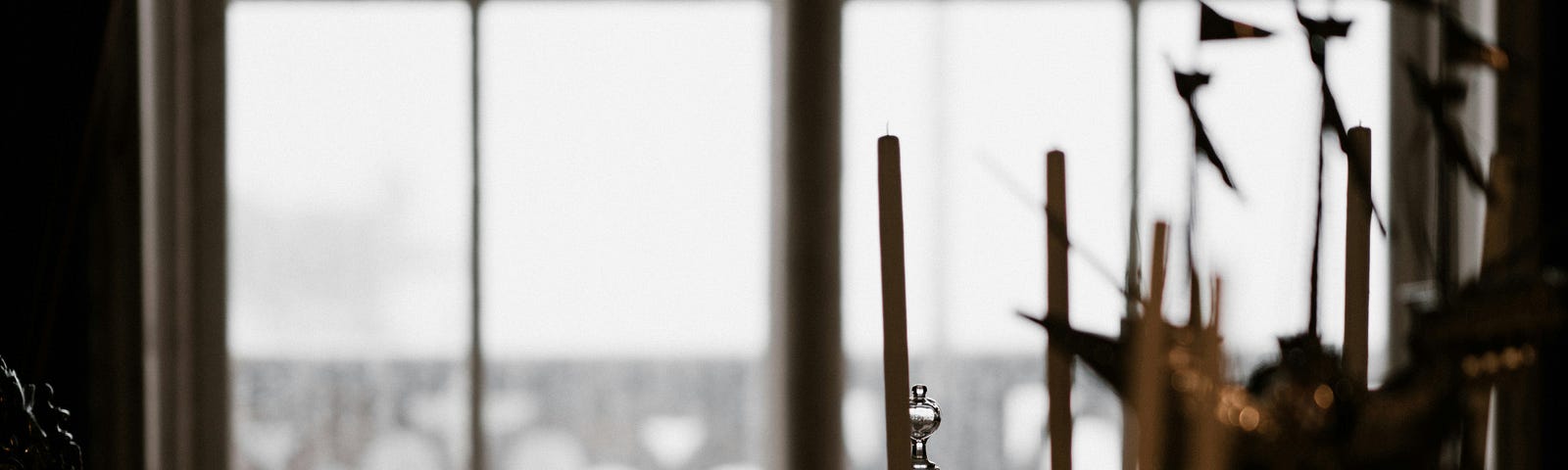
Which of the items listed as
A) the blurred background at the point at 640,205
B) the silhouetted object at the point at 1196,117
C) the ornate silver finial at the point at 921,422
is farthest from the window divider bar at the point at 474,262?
Answer: the silhouetted object at the point at 1196,117

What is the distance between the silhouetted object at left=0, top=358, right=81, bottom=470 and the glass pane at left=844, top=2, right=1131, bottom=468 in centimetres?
243

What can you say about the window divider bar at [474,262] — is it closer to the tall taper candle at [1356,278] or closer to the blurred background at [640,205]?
the blurred background at [640,205]

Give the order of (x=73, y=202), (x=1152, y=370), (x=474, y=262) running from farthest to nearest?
(x=474, y=262) → (x=73, y=202) → (x=1152, y=370)

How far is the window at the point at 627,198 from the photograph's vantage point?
2891mm

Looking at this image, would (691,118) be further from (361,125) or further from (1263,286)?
(1263,286)

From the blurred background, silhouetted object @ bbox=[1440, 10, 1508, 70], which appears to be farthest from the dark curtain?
silhouetted object @ bbox=[1440, 10, 1508, 70]

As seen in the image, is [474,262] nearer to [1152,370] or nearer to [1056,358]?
[1056,358]

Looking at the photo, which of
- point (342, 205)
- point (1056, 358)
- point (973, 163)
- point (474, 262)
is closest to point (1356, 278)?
point (1056, 358)

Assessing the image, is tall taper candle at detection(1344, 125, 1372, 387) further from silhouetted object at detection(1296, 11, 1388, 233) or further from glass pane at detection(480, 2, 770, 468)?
glass pane at detection(480, 2, 770, 468)

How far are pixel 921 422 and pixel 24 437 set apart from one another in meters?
0.34

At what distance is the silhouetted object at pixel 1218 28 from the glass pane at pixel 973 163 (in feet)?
8.35

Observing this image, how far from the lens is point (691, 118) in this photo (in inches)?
115

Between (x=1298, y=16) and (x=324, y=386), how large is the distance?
2903 mm

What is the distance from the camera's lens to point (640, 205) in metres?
2.94
